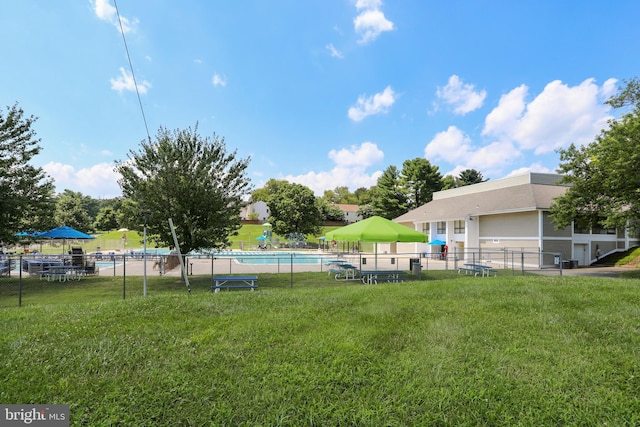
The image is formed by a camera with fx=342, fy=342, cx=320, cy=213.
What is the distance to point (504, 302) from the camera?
6117mm

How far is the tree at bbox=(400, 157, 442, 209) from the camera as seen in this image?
167 feet

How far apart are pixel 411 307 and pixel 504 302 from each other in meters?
1.71

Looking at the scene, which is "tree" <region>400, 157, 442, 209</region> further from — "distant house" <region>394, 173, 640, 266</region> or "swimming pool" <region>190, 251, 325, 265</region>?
"swimming pool" <region>190, 251, 325, 265</region>

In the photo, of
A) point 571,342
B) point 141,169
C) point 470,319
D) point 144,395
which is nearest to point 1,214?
point 141,169

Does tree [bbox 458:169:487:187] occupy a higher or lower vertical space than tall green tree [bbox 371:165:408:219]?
higher

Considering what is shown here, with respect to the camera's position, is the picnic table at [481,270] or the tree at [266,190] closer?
the picnic table at [481,270]

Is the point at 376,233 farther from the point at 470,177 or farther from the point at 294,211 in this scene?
the point at 470,177

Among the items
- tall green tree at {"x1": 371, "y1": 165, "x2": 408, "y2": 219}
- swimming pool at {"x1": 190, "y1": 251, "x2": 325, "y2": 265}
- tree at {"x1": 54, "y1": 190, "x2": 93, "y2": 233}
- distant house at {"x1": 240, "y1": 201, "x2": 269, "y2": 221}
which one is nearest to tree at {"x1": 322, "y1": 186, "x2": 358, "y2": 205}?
distant house at {"x1": 240, "y1": 201, "x2": 269, "y2": 221}

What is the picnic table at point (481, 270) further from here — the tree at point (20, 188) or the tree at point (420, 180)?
the tree at point (420, 180)

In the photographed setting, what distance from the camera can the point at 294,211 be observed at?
52.3m

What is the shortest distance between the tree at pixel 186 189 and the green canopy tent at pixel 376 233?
473cm

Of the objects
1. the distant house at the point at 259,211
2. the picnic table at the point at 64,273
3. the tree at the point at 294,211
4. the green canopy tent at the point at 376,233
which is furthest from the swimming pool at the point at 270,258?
the distant house at the point at 259,211

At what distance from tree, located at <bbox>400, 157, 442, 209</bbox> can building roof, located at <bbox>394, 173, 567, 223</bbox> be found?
12519 millimetres

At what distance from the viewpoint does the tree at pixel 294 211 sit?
172 ft
